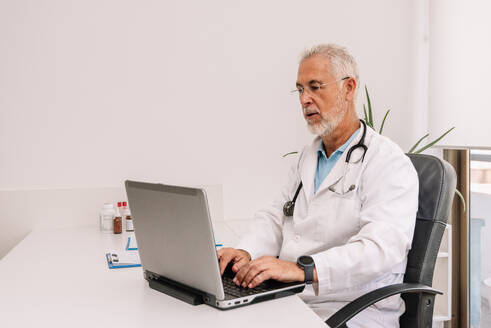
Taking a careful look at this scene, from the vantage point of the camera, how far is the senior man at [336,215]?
1415mm

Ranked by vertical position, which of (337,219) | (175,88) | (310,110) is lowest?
(337,219)

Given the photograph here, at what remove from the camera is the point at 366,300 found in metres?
1.30

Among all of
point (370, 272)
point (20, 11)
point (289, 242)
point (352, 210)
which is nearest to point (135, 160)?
point (20, 11)

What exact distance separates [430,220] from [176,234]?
2.70 ft

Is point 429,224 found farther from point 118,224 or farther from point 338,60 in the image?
point 118,224

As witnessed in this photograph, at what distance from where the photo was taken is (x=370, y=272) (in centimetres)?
144

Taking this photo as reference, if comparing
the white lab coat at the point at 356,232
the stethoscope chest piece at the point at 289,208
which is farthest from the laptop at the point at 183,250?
the stethoscope chest piece at the point at 289,208

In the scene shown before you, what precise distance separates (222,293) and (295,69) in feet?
6.18

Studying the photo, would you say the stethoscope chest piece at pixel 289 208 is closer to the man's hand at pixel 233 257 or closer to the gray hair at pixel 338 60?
the man's hand at pixel 233 257

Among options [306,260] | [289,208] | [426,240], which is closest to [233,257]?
[306,260]

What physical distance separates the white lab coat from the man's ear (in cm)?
14

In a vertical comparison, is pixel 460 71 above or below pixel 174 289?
above

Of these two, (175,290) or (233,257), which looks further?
(233,257)

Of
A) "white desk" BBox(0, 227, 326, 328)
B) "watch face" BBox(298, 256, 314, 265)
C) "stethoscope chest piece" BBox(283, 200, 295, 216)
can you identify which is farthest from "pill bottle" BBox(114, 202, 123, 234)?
"watch face" BBox(298, 256, 314, 265)
